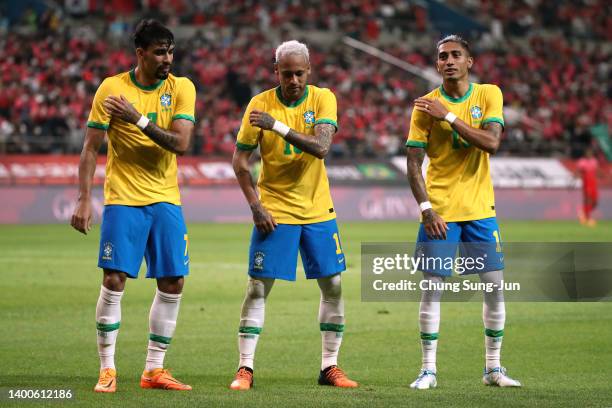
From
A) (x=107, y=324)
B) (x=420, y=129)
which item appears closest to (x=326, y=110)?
(x=420, y=129)

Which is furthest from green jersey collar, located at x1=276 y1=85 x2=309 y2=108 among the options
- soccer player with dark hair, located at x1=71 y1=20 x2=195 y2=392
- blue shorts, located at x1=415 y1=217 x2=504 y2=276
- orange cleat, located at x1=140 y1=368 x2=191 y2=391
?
orange cleat, located at x1=140 y1=368 x2=191 y2=391

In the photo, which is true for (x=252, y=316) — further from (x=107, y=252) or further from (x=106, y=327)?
(x=107, y=252)

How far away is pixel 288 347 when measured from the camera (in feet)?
31.9

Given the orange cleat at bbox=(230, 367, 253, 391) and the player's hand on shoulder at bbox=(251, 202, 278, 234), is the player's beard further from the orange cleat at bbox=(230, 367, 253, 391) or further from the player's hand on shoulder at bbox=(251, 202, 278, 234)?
the orange cleat at bbox=(230, 367, 253, 391)

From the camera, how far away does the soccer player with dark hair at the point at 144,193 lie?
7465mm

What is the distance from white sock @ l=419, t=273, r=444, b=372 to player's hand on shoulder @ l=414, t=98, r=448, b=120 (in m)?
1.16

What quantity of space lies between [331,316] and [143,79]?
7.22ft

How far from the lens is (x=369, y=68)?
132ft

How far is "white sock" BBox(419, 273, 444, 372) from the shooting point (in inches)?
304

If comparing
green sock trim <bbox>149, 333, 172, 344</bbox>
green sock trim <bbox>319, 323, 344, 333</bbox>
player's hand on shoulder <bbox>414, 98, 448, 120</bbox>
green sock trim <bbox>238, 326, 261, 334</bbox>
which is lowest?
green sock trim <bbox>149, 333, 172, 344</bbox>

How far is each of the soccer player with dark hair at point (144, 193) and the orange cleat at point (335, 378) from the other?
39.8 inches

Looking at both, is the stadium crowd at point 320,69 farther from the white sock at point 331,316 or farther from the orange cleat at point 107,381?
the orange cleat at point 107,381

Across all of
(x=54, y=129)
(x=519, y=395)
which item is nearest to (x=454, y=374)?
(x=519, y=395)

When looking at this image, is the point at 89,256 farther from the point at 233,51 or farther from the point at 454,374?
the point at 233,51
